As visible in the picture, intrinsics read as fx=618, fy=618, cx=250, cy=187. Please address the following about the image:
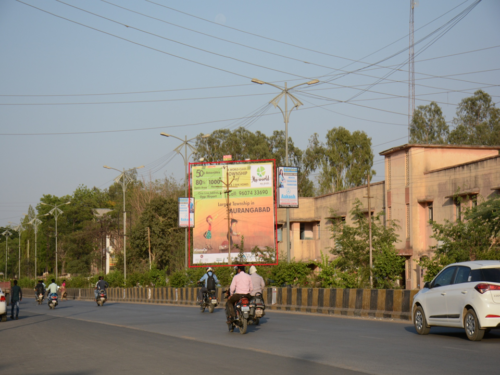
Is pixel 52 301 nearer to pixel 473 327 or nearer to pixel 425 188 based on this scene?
pixel 425 188

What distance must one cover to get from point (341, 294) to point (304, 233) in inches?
1414

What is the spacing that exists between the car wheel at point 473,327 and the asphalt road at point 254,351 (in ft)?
0.53

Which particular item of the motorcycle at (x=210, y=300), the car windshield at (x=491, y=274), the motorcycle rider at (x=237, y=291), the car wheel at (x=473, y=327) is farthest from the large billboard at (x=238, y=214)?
the car windshield at (x=491, y=274)

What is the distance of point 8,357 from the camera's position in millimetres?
11586

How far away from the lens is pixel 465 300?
12.5 m

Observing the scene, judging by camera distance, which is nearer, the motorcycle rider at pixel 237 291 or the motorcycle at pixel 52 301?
the motorcycle rider at pixel 237 291

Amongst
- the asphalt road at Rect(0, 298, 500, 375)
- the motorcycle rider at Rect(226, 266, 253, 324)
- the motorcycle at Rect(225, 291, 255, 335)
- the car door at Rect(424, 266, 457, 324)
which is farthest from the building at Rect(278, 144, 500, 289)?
the motorcycle at Rect(225, 291, 255, 335)

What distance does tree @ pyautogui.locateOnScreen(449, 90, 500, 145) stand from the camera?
64.2 m

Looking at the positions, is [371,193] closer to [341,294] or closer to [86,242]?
[341,294]

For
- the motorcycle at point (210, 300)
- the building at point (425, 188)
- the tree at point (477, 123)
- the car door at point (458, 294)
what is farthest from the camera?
the tree at point (477, 123)

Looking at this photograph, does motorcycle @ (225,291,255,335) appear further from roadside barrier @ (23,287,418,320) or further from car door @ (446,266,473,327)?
roadside barrier @ (23,287,418,320)

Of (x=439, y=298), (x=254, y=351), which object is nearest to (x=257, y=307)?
(x=439, y=298)

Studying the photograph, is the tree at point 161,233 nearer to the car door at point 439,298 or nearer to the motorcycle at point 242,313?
the motorcycle at point 242,313

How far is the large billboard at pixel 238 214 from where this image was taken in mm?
41125
